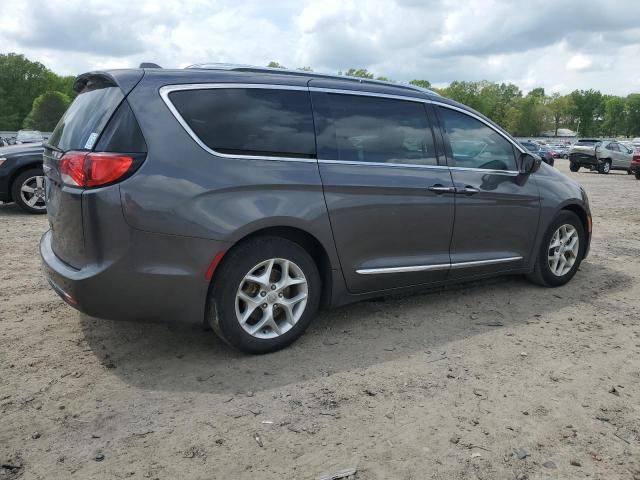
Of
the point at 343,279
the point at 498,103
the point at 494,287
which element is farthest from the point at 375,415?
the point at 498,103

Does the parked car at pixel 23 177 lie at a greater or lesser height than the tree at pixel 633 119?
lesser

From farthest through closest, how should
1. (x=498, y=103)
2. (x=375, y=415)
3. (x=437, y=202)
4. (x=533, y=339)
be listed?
(x=498, y=103)
(x=437, y=202)
(x=533, y=339)
(x=375, y=415)

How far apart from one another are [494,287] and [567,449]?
2.73 m

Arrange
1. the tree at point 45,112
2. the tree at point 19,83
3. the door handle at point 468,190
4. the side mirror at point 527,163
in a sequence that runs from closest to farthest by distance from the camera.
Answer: the door handle at point 468,190
the side mirror at point 527,163
the tree at point 45,112
the tree at point 19,83

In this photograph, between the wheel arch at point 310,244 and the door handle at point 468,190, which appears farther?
the door handle at point 468,190

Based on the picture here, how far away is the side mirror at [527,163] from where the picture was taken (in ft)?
16.5

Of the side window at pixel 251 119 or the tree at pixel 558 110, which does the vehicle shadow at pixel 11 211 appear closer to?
the side window at pixel 251 119

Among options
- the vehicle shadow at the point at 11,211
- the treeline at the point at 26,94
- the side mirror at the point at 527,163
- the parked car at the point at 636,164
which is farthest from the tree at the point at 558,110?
the side mirror at the point at 527,163

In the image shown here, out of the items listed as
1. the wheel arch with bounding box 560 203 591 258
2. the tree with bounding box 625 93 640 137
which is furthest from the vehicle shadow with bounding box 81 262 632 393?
the tree with bounding box 625 93 640 137

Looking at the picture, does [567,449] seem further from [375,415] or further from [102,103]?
[102,103]

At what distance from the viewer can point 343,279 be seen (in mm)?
3957

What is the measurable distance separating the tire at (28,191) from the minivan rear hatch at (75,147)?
5.60m

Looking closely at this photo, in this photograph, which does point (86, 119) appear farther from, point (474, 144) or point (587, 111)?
point (587, 111)

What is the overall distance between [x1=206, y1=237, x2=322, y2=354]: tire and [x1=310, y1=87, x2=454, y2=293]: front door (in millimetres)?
337
